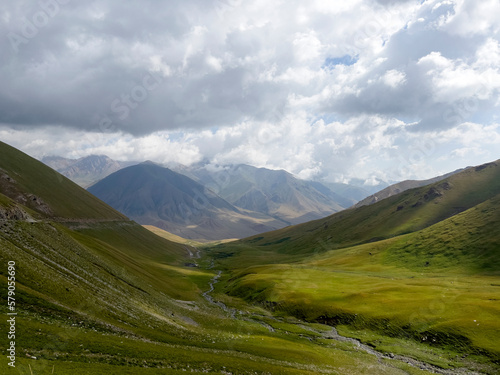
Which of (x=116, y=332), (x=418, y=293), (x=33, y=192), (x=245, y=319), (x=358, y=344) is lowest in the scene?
(x=245, y=319)

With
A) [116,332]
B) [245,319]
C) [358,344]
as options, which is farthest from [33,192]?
[358,344]

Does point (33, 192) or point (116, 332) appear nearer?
point (116, 332)

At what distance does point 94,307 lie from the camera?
42.7 m

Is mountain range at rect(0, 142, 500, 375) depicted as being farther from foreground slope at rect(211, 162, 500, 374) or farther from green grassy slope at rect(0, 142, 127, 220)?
green grassy slope at rect(0, 142, 127, 220)

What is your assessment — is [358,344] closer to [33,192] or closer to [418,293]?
[418,293]

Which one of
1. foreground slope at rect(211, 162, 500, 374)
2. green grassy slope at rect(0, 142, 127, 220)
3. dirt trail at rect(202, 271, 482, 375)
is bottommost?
dirt trail at rect(202, 271, 482, 375)

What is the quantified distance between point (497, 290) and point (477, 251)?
5597cm

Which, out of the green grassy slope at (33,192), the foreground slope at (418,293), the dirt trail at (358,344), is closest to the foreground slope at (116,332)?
the dirt trail at (358,344)

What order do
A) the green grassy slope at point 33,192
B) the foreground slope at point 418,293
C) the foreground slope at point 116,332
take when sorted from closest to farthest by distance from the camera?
1. the foreground slope at point 116,332
2. the foreground slope at point 418,293
3. the green grassy slope at point 33,192

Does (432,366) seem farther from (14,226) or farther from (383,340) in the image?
(14,226)

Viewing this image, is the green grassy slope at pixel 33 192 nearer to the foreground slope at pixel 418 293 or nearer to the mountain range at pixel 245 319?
the mountain range at pixel 245 319

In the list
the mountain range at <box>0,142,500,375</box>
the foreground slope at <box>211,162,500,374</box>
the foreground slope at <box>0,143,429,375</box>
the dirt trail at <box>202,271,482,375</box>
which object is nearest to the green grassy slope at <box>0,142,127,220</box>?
the mountain range at <box>0,142,500,375</box>

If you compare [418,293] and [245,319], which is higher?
[418,293]

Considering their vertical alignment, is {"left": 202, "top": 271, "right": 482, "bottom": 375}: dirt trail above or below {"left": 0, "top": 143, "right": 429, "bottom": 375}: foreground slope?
below
